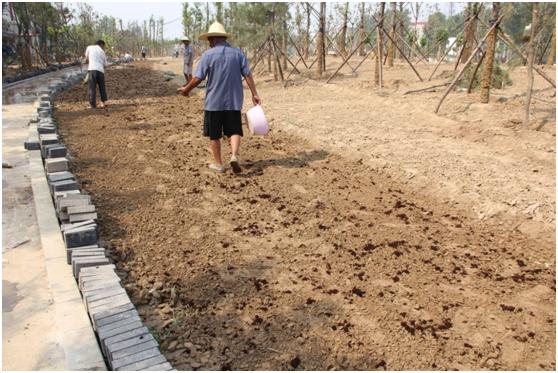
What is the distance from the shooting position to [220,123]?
5125 mm

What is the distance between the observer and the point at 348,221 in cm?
398

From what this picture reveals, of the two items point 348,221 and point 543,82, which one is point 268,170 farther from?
point 543,82

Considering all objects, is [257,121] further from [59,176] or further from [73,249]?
[73,249]

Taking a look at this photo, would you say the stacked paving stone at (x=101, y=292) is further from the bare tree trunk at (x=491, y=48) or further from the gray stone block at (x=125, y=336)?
Result: the bare tree trunk at (x=491, y=48)

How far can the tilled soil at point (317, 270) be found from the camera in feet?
7.90

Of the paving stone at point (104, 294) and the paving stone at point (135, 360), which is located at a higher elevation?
the paving stone at point (104, 294)

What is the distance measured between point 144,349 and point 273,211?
2160 millimetres

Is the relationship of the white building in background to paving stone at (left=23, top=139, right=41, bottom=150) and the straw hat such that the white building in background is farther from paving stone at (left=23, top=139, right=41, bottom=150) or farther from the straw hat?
paving stone at (left=23, top=139, right=41, bottom=150)

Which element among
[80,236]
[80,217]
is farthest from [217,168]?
[80,236]

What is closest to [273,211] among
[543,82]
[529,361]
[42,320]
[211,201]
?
[211,201]

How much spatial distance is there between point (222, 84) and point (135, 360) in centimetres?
344

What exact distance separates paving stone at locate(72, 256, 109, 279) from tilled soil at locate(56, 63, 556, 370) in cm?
20

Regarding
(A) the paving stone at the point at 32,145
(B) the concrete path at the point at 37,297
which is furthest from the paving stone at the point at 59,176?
(A) the paving stone at the point at 32,145

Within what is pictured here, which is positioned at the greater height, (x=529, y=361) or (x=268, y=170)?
(x=268, y=170)
